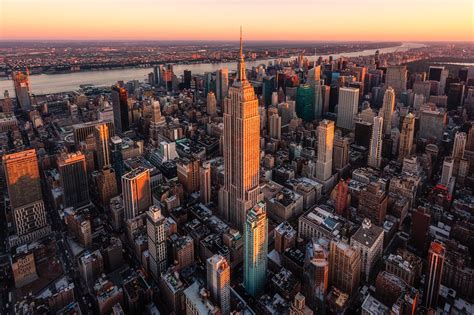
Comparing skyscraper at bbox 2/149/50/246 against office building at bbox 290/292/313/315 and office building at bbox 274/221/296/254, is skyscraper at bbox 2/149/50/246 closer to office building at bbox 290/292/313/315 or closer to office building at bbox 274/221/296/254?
office building at bbox 274/221/296/254

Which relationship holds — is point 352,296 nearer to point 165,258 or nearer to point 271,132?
point 165,258

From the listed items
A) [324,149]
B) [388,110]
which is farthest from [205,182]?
[388,110]

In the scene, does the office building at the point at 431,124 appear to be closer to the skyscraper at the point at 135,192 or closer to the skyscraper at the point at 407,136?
the skyscraper at the point at 407,136

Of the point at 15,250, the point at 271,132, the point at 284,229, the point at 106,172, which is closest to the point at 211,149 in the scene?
the point at 271,132

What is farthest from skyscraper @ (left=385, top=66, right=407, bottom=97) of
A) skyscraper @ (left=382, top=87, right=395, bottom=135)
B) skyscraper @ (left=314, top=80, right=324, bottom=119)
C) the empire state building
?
the empire state building

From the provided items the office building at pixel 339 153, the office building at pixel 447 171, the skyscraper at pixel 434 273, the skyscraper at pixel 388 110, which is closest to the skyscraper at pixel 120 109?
the office building at pixel 339 153
